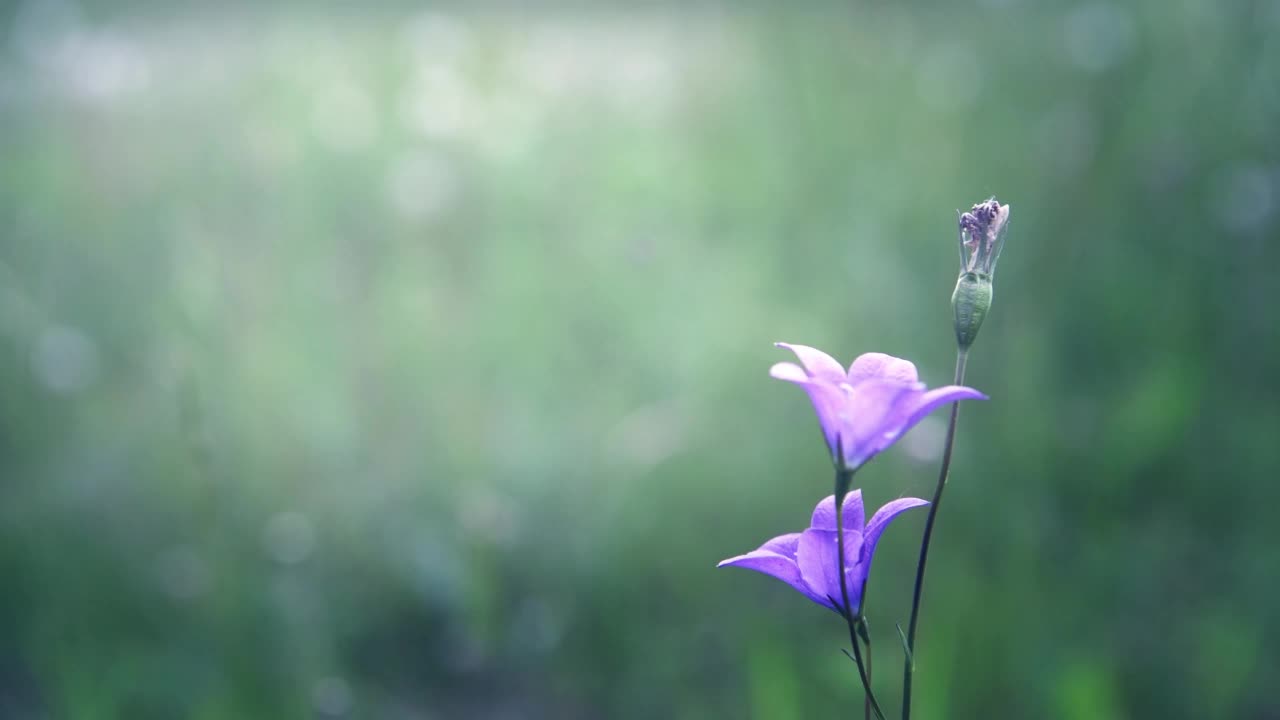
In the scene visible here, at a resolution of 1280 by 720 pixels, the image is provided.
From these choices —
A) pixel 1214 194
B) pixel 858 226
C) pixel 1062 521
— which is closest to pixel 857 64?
pixel 858 226

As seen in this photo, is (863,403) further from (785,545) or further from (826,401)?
(785,545)

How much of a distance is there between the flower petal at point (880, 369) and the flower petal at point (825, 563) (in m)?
0.13

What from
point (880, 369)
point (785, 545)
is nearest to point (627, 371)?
point (785, 545)

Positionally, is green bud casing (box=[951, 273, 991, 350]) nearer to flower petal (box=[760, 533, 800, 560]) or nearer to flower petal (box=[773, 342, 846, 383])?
flower petal (box=[773, 342, 846, 383])

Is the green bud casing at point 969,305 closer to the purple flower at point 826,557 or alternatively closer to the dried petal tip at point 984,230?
the dried petal tip at point 984,230

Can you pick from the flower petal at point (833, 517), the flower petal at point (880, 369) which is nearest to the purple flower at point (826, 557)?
the flower petal at point (833, 517)

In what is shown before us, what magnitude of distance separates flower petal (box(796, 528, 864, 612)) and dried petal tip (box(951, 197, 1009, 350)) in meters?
0.18

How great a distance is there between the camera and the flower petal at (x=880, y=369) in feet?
2.42

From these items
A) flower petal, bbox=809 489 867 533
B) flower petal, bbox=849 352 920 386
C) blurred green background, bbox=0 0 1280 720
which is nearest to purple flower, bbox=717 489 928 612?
flower petal, bbox=809 489 867 533

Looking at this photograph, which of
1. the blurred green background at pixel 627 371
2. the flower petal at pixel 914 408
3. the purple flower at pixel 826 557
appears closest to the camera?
the flower petal at pixel 914 408

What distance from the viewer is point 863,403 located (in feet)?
2.42

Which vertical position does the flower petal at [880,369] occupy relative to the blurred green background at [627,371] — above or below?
above

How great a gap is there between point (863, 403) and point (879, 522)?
103 mm

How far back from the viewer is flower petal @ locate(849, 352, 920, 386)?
738 millimetres
